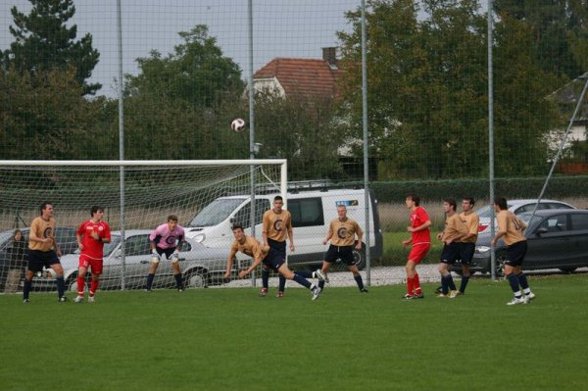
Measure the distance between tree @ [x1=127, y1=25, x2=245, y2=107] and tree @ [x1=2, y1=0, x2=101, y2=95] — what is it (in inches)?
48.8

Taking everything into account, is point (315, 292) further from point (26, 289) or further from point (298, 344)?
point (298, 344)

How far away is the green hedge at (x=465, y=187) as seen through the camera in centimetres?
2730

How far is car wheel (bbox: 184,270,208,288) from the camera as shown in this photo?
26.0m

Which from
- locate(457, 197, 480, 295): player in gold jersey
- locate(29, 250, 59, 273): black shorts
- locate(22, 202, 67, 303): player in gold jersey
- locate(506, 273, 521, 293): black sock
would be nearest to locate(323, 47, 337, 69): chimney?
locate(457, 197, 480, 295): player in gold jersey

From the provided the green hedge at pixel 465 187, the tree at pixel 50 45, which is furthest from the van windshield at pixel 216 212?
the tree at pixel 50 45

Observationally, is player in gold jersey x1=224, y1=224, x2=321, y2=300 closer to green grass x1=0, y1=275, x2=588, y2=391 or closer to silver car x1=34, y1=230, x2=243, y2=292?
green grass x1=0, y1=275, x2=588, y2=391

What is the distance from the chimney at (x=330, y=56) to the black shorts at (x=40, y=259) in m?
9.71

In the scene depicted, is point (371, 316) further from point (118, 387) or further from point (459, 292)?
point (118, 387)

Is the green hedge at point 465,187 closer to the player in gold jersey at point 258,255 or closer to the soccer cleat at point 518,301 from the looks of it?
the player in gold jersey at point 258,255

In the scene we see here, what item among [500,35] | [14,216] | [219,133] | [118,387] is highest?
[500,35]

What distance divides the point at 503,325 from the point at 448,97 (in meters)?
12.8

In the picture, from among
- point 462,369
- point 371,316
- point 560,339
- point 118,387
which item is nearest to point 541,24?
point 371,316

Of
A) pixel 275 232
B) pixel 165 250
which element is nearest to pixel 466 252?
pixel 275 232

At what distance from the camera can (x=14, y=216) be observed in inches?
967
